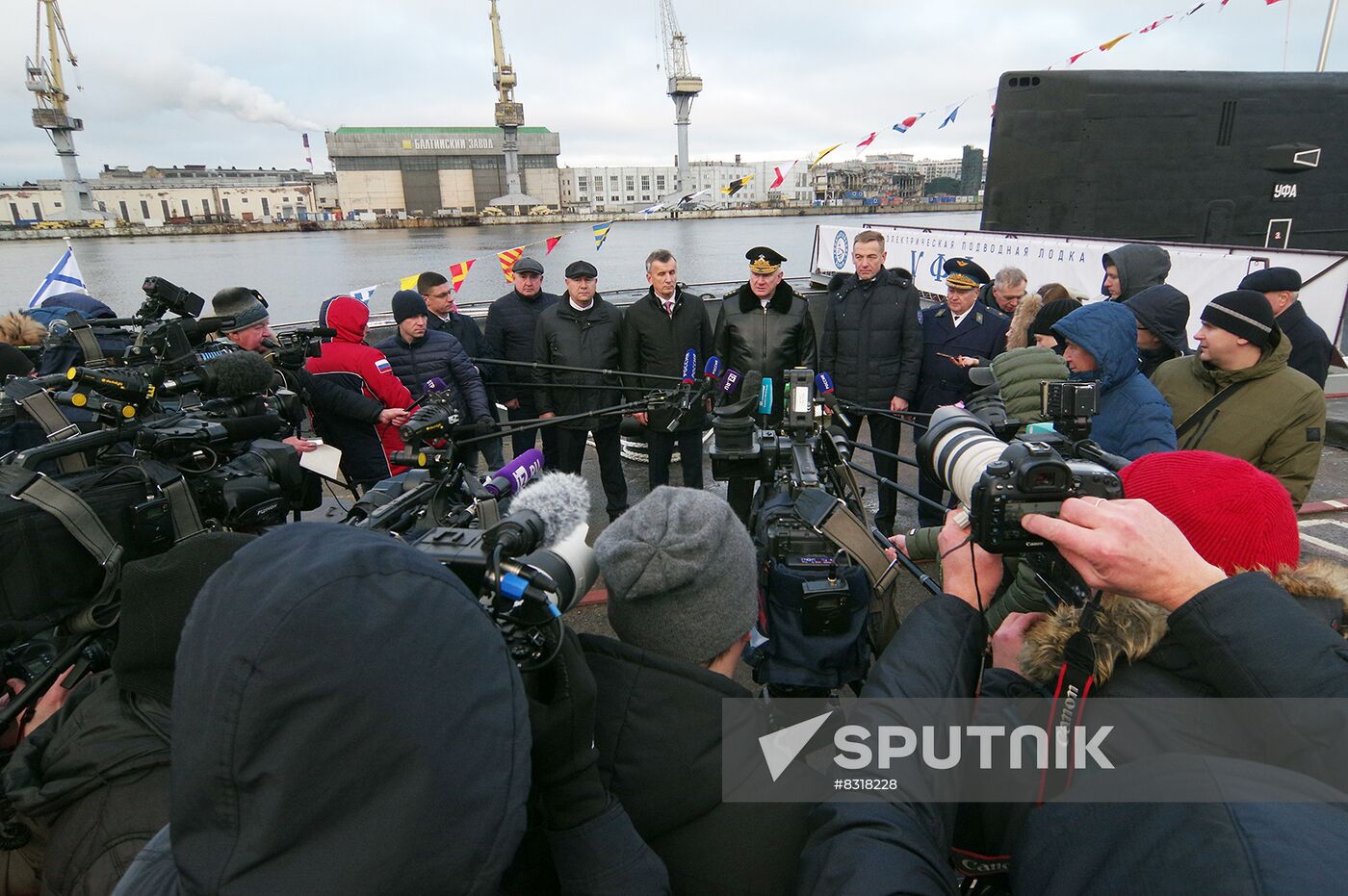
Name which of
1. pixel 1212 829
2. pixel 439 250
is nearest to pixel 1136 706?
pixel 1212 829

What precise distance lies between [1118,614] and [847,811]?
0.57m

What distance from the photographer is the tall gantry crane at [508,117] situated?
6525 centimetres

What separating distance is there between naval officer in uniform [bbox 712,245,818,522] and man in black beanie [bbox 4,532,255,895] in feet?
12.8

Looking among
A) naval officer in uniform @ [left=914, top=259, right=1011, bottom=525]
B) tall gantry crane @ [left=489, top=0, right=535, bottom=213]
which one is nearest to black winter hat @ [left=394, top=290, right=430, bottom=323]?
Result: naval officer in uniform @ [left=914, top=259, right=1011, bottom=525]

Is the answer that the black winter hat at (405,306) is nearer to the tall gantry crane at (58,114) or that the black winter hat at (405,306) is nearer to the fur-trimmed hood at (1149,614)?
the fur-trimmed hood at (1149,614)

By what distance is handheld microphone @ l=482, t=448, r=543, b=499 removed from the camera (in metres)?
1.90

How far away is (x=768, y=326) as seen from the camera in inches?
195

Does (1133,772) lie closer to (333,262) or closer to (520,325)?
(520,325)

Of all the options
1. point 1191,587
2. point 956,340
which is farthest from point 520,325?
point 1191,587

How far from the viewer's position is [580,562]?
1290mm

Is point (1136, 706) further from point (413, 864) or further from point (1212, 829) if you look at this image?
point (413, 864)

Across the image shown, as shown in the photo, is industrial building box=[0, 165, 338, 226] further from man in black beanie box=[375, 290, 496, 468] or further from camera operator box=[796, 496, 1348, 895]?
camera operator box=[796, 496, 1348, 895]

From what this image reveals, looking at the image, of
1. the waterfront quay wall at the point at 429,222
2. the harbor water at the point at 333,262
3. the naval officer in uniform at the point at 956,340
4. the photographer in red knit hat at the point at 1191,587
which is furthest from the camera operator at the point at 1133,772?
the waterfront quay wall at the point at 429,222

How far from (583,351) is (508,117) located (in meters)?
73.8
